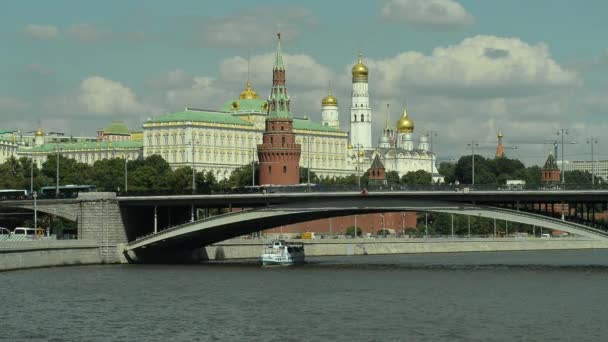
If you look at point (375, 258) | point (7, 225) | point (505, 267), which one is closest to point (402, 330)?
point (505, 267)

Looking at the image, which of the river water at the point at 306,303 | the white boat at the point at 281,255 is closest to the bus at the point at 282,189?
the river water at the point at 306,303

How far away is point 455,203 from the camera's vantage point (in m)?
90.8

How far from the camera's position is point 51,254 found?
94.1 m

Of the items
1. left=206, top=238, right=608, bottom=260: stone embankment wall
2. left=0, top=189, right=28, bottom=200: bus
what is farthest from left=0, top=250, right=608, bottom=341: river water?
left=206, top=238, right=608, bottom=260: stone embankment wall

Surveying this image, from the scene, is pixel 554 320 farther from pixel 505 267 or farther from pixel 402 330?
Answer: pixel 505 267

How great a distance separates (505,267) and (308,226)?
2385 inches

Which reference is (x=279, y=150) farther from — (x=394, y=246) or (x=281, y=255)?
(x=281, y=255)

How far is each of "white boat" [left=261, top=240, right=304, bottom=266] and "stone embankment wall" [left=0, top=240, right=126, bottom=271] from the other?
9597 mm

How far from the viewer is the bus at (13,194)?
110812 millimetres

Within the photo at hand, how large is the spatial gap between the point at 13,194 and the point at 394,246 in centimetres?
3148

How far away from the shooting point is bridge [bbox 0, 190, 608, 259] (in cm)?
8888

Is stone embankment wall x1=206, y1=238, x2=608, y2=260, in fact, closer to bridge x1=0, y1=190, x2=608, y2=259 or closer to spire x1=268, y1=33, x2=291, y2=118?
bridge x1=0, y1=190, x2=608, y2=259

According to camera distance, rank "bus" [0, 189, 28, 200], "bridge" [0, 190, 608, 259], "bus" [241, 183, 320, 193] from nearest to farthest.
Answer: "bridge" [0, 190, 608, 259]
"bus" [241, 183, 320, 193]
"bus" [0, 189, 28, 200]

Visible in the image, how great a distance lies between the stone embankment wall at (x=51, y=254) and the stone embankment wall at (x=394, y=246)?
1489 centimetres
